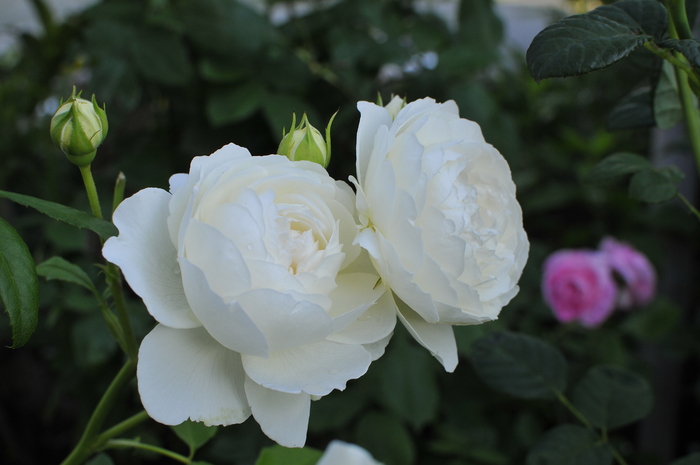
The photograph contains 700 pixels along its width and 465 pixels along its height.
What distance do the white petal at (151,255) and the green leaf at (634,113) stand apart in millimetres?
441

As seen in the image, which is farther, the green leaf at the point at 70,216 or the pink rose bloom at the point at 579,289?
the pink rose bloom at the point at 579,289

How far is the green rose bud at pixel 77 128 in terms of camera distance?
13.3 inches

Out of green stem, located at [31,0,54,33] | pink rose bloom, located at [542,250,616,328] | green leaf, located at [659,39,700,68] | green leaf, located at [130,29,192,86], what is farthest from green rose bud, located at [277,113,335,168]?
green stem, located at [31,0,54,33]

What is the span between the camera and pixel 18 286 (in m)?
0.32

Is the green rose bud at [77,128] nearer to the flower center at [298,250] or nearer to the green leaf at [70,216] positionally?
the green leaf at [70,216]

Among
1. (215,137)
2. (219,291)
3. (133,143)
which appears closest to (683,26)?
(219,291)

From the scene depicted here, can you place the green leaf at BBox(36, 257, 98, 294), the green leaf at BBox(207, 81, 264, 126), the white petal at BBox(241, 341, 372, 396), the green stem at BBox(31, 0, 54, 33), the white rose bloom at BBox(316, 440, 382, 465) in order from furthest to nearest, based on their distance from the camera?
the green stem at BBox(31, 0, 54, 33) → the green leaf at BBox(207, 81, 264, 126) → the green leaf at BBox(36, 257, 98, 294) → the white petal at BBox(241, 341, 372, 396) → the white rose bloom at BBox(316, 440, 382, 465)

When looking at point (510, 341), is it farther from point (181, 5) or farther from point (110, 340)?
point (181, 5)

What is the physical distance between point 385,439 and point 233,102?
0.64 metres

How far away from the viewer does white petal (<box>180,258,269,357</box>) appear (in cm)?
26

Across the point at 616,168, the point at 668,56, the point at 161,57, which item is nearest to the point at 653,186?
the point at 616,168

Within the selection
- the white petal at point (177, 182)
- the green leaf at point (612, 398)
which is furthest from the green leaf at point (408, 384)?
the white petal at point (177, 182)

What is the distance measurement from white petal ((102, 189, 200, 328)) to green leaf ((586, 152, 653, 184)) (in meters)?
0.38

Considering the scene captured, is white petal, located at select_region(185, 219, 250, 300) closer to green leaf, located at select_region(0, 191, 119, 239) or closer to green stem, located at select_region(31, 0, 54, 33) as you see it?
green leaf, located at select_region(0, 191, 119, 239)
